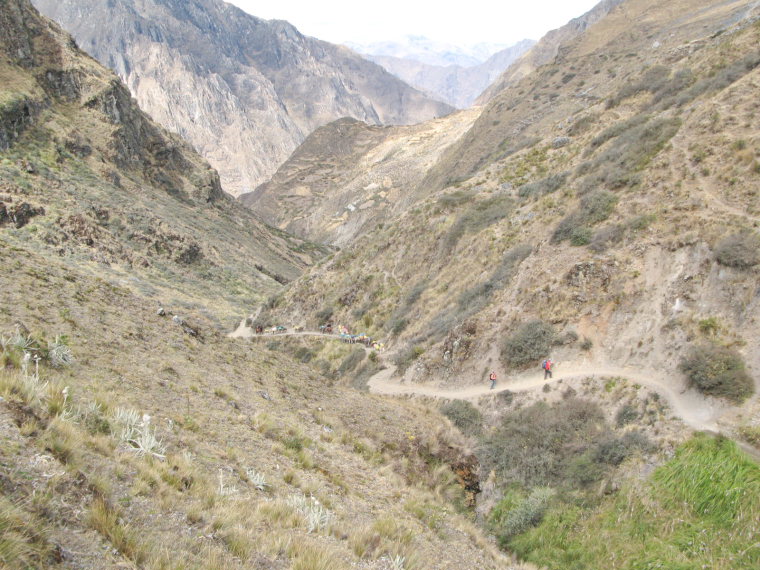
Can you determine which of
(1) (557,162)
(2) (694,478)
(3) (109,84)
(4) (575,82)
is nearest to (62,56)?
(3) (109,84)

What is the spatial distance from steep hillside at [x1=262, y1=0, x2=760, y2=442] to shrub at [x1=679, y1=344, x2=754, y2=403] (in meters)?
0.04

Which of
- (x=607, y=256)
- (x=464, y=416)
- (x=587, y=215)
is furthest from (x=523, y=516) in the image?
(x=587, y=215)

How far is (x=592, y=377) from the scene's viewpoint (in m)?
13.5

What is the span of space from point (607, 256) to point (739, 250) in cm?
417

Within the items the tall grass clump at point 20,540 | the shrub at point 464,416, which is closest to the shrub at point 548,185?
the shrub at point 464,416

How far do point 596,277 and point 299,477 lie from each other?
13134mm

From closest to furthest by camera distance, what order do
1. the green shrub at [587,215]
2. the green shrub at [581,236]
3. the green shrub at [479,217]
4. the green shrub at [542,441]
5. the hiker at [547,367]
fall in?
the green shrub at [542,441], the hiker at [547,367], the green shrub at [581,236], the green shrub at [587,215], the green shrub at [479,217]

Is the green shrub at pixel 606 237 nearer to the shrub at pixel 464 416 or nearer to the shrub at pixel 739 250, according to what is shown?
the shrub at pixel 739 250

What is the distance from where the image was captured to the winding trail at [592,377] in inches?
407

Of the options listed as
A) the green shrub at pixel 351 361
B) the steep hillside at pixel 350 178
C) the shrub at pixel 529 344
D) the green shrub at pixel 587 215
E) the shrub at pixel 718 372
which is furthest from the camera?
the steep hillside at pixel 350 178

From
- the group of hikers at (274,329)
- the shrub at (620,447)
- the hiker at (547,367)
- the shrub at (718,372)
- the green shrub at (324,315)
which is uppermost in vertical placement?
the shrub at (718,372)

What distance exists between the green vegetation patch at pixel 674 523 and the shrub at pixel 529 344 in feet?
20.3

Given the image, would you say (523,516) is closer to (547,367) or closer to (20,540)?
(547,367)

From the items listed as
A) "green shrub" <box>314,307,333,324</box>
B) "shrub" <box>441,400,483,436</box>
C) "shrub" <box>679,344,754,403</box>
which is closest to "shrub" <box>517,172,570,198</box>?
"shrub" <box>441,400,483,436</box>
